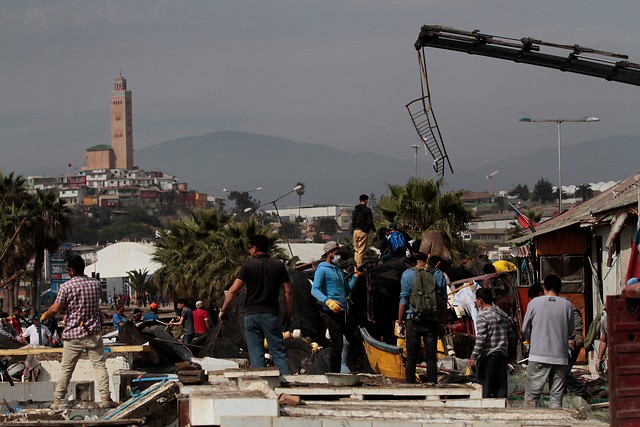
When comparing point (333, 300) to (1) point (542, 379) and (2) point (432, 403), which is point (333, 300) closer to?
(1) point (542, 379)

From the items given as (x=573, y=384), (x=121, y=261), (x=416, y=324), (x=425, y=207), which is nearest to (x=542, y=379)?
(x=416, y=324)

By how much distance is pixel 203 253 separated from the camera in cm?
4797

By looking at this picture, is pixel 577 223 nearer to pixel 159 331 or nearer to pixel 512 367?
pixel 512 367

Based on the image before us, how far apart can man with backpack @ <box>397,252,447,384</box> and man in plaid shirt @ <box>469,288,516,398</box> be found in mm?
811

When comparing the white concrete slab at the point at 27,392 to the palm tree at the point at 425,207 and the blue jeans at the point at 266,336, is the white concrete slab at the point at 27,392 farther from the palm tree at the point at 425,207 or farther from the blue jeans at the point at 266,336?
the palm tree at the point at 425,207

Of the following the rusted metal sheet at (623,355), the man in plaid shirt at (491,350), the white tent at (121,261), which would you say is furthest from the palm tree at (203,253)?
the white tent at (121,261)

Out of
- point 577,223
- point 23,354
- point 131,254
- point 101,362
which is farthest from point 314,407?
point 131,254

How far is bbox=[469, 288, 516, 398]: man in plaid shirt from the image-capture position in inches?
448

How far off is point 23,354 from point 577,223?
9043mm

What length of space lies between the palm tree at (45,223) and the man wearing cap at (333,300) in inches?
2027

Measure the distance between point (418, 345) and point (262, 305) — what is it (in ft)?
6.26

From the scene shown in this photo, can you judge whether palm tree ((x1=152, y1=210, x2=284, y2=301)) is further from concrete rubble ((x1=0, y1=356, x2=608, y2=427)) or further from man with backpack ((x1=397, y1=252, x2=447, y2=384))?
concrete rubble ((x1=0, y1=356, x2=608, y2=427))

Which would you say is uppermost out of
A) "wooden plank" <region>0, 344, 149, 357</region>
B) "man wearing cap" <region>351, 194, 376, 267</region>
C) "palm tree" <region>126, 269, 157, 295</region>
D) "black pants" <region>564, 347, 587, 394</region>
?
"palm tree" <region>126, 269, 157, 295</region>

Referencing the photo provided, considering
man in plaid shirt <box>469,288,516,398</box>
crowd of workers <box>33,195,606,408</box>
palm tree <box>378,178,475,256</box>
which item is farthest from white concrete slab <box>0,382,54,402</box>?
palm tree <box>378,178,475,256</box>
